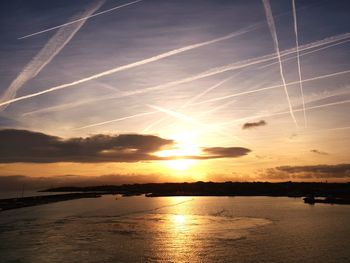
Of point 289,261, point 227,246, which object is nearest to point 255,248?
point 227,246

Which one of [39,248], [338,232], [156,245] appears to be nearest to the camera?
[39,248]

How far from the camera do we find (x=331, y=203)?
14412 cm

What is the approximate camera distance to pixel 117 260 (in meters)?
42.3

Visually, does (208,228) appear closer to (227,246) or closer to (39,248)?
(227,246)

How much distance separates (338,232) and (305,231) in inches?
214

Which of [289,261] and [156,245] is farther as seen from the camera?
[156,245]

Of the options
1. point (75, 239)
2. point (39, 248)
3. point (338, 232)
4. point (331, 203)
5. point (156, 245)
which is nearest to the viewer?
point (39, 248)

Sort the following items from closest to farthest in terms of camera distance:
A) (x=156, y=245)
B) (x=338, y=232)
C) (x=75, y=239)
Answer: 1. (x=156, y=245)
2. (x=75, y=239)
3. (x=338, y=232)

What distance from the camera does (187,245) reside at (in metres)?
52.3

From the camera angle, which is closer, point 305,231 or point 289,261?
point 289,261

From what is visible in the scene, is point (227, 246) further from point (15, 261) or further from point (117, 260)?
point (15, 261)

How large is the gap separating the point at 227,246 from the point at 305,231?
22.5m

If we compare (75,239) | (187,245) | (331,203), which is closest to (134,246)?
(187,245)

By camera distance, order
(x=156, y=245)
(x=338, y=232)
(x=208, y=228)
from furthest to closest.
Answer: (x=208, y=228), (x=338, y=232), (x=156, y=245)
